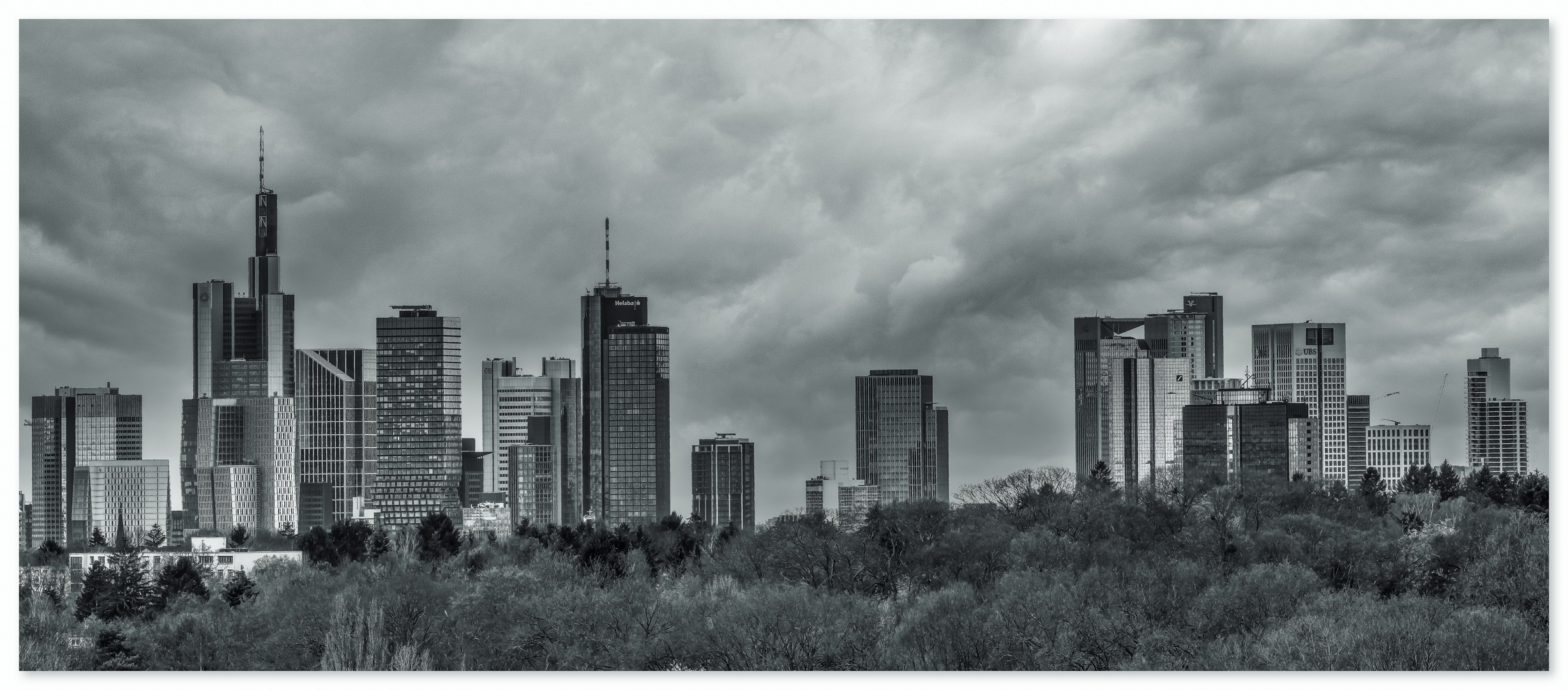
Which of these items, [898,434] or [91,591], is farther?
[898,434]

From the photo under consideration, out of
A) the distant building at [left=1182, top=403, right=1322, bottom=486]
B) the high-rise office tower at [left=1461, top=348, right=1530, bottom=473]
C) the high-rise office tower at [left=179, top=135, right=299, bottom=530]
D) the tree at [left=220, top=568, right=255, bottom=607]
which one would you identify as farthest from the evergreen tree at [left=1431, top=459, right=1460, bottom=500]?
the high-rise office tower at [left=179, top=135, right=299, bottom=530]

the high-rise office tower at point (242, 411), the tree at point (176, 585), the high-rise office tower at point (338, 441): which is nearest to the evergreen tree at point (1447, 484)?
the tree at point (176, 585)

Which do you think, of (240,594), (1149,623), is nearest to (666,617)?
(1149,623)

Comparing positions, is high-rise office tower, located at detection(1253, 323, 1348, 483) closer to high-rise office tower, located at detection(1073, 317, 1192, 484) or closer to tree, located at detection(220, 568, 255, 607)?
high-rise office tower, located at detection(1073, 317, 1192, 484)

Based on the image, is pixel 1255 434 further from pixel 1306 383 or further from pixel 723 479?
pixel 723 479

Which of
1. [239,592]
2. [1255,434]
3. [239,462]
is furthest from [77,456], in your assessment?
[239,592]

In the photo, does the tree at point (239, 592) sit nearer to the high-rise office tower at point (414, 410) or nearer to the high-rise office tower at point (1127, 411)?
the high-rise office tower at point (1127, 411)

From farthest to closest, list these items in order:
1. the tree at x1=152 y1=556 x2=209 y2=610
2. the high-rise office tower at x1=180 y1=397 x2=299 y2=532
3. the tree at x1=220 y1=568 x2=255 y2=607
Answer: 1. the high-rise office tower at x1=180 y1=397 x2=299 y2=532
2. the tree at x1=152 y1=556 x2=209 y2=610
3. the tree at x1=220 y1=568 x2=255 y2=607
